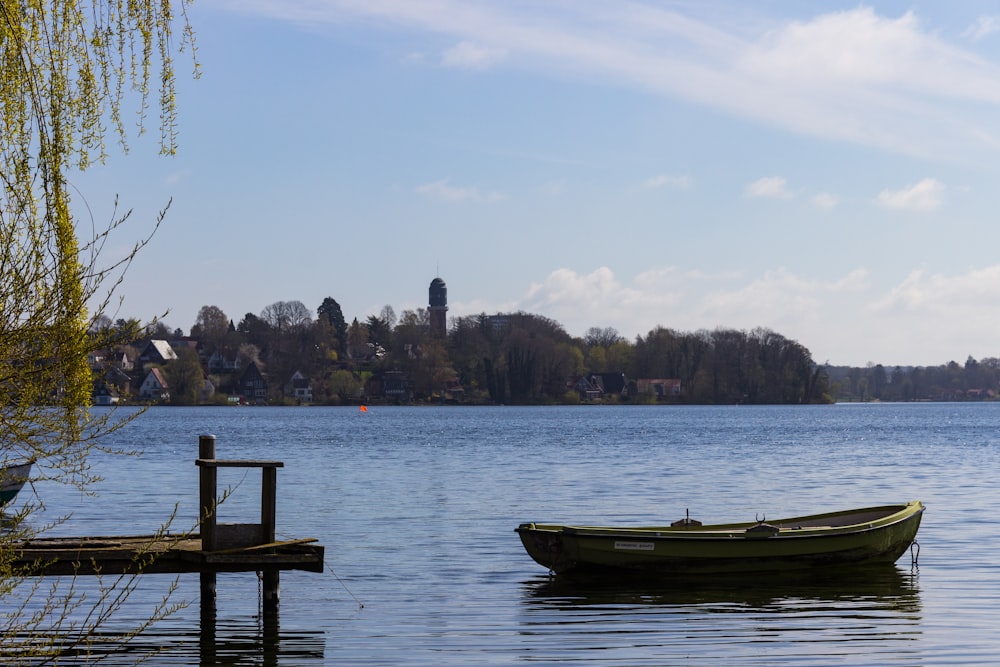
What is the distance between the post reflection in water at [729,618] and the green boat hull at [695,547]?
13.7 inches

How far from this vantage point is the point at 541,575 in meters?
26.0

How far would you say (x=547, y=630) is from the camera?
2047cm

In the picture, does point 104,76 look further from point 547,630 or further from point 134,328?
point 547,630

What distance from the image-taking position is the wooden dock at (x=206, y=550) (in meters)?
17.0

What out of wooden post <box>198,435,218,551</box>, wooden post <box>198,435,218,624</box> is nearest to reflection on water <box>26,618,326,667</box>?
wooden post <box>198,435,218,624</box>

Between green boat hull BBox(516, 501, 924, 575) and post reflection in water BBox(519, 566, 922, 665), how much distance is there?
35 centimetres

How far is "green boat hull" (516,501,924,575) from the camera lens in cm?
2398

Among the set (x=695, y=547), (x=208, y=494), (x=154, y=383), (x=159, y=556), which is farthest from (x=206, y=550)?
(x=154, y=383)

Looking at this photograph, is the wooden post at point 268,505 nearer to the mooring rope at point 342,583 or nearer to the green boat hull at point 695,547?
A: the mooring rope at point 342,583

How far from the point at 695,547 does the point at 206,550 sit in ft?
33.4

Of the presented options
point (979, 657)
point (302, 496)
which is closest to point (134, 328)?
point (979, 657)

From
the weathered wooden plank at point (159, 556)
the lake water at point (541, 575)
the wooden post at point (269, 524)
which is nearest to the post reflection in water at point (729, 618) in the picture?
the lake water at point (541, 575)

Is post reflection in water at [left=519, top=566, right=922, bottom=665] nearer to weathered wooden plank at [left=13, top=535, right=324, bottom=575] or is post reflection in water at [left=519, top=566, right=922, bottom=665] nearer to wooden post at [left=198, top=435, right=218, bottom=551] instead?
weathered wooden plank at [left=13, top=535, right=324, bottom=575]

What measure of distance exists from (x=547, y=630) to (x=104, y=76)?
544 inches
